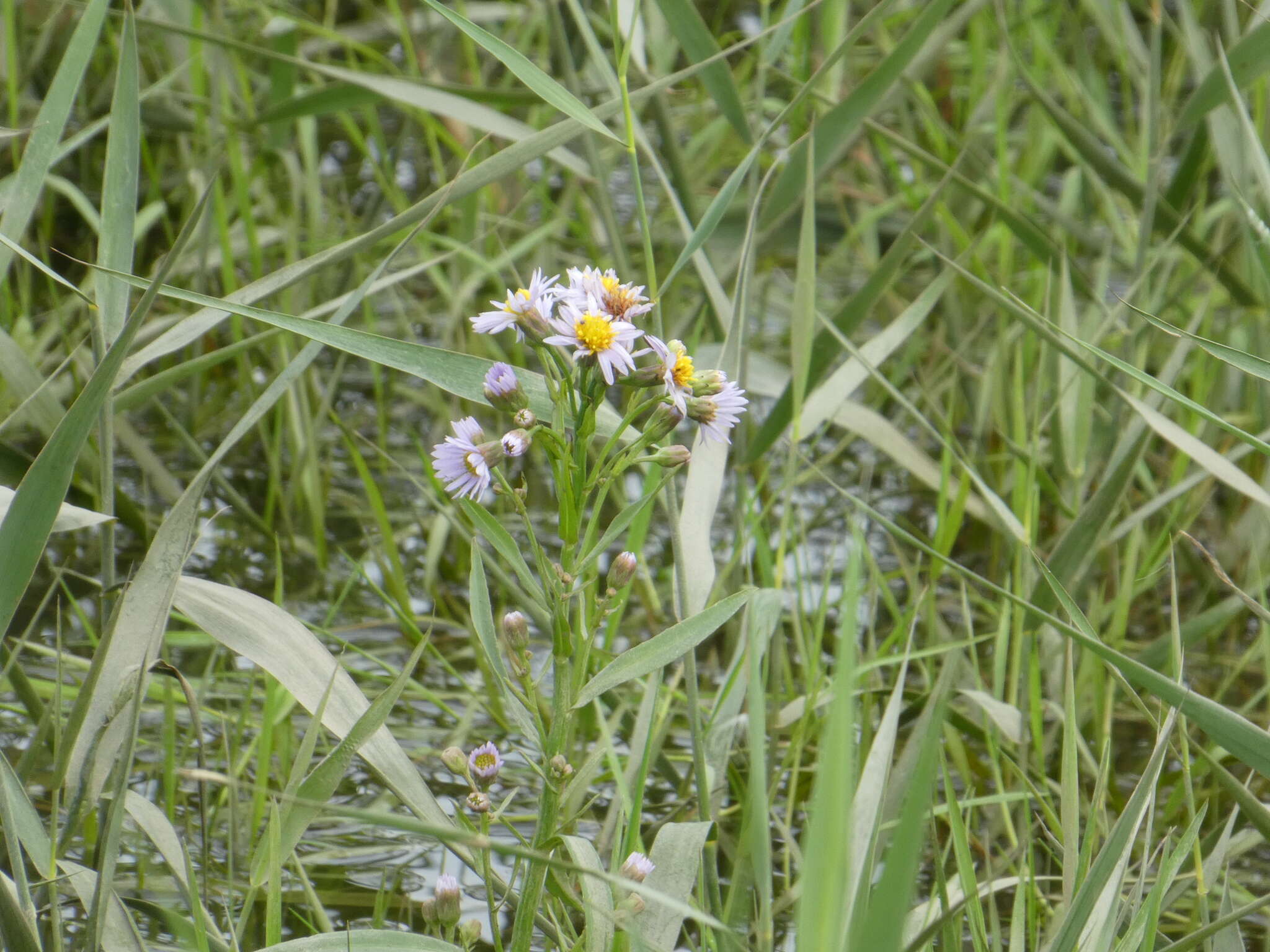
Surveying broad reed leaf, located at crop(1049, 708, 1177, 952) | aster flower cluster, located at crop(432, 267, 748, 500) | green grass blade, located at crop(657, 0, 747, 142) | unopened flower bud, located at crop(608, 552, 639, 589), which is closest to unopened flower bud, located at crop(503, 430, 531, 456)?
aster flower cluster, located at crop(432, 267, 748, 500)

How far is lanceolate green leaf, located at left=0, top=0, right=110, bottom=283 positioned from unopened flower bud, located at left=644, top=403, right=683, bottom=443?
47 centimetres

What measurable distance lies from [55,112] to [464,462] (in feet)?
1.36

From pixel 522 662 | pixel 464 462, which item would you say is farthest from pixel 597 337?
pixel 522 662

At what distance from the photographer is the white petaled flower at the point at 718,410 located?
0.84 meters

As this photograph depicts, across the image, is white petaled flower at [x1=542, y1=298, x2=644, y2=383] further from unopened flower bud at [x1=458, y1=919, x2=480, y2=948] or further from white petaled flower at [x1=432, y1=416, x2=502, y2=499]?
unopened flower bud at [x1=458, y1=919, x2=480, y2=948]

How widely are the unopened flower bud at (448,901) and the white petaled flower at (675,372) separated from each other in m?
0.30

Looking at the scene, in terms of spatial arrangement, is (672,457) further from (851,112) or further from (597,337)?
(851,112)

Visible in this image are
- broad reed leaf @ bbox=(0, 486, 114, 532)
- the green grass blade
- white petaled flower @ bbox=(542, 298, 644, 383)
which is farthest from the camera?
the green grass blade

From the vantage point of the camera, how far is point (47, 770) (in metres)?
1.26

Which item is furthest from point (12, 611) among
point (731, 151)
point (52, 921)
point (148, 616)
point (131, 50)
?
point (731, 151)

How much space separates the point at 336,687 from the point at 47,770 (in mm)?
500

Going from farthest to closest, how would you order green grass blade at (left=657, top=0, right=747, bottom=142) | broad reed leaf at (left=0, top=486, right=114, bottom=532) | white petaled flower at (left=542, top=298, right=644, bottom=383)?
green grass blade at (left=657, top=0, right=747, bottom=142), broad reed leaf at (left=0, top=486, right=114, bottom=532), white petaled flower at (left=542, top=298, right=644, bottom=383)

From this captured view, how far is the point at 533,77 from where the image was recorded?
941 millimetres

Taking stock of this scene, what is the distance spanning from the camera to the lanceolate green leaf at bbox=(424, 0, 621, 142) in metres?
0.94
